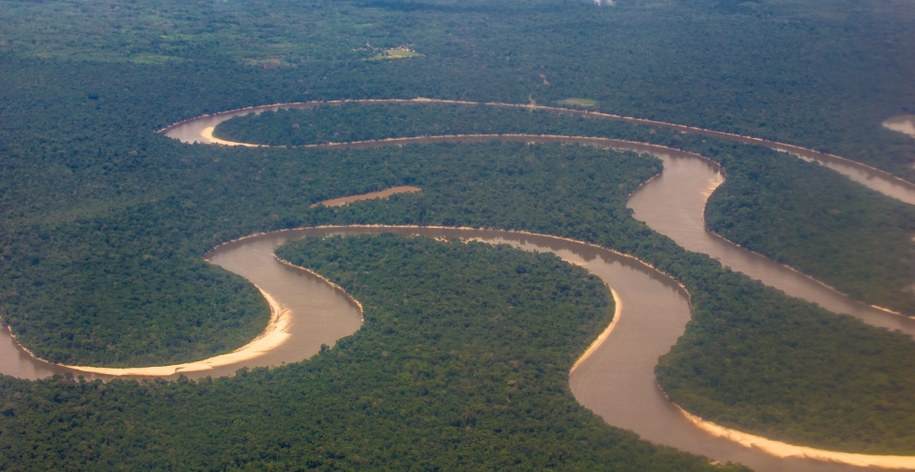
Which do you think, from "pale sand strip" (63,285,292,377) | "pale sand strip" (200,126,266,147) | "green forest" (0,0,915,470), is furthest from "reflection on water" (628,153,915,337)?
"pale sand strip" (200,126,266,147)

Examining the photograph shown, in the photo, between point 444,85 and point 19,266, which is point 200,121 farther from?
point 19,266

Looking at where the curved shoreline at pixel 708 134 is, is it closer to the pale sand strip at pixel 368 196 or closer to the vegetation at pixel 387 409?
the pale sand strip at pixel 368 196

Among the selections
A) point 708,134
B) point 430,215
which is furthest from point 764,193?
point 430,215

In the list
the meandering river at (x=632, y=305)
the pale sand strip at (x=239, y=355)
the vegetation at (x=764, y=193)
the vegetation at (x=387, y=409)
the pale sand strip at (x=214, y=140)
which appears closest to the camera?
the vegetation at (x=387, y=409)

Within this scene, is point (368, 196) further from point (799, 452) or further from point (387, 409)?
point (799, 452)

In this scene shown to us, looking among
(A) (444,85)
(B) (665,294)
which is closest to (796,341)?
(B) (665,294)

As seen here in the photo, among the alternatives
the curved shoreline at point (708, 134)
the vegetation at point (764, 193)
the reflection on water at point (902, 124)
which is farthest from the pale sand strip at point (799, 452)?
the reflection on water at point (902, 124)
